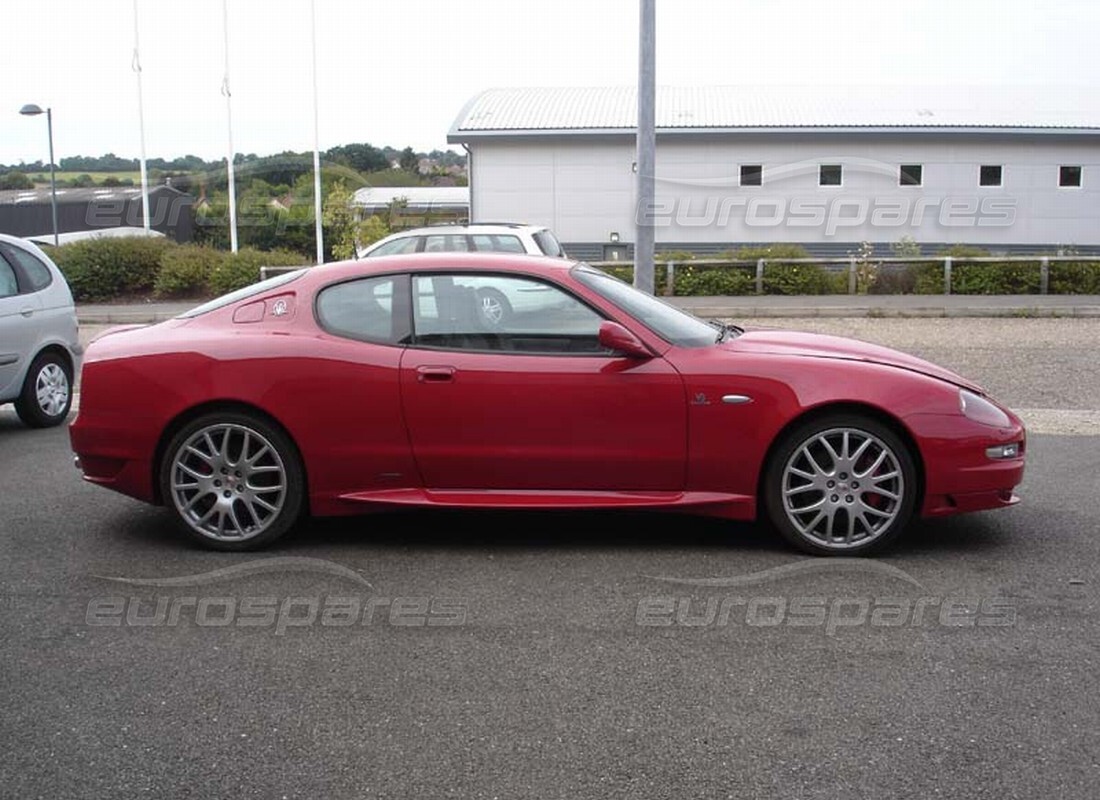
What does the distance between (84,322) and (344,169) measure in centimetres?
5108

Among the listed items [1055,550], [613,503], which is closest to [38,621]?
[613,503]

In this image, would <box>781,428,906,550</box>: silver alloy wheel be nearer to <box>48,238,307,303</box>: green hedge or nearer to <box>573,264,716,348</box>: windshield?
<box>573,264,716,348</box>: windshield

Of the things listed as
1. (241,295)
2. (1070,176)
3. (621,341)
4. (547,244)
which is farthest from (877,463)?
(1070,176)

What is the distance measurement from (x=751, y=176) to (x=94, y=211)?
108ft

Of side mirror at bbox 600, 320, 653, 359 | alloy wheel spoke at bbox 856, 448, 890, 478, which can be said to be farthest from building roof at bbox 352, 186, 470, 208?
alloy wheel spoke at bbox 856, 448, 890, 478

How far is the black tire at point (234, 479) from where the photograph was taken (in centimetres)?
593

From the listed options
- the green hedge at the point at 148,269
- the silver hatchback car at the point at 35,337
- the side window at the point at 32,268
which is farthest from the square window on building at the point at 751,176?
the side window at the point at 32,268

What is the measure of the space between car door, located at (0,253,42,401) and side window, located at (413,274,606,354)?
4.80m

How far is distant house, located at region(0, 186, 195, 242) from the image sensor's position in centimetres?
5500

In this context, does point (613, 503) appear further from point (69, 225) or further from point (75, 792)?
point (69, 225)

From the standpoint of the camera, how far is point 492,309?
19.8 feet

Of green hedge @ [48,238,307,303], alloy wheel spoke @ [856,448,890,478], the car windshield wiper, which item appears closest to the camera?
alloy wheel spoke @ [856,448,890,478]

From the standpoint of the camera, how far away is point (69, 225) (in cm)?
6462

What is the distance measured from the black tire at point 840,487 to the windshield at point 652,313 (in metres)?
0.71
